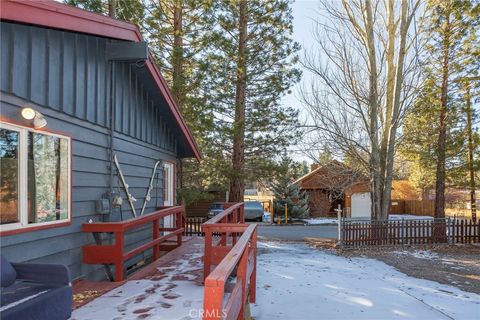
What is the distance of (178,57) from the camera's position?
1459 centimetres

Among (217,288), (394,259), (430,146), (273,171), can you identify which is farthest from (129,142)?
(430,146)

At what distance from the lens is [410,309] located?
19.3 ft

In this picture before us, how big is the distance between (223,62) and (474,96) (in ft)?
33.8

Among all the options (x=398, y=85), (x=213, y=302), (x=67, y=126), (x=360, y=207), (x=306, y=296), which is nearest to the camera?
(x=213, y=302)

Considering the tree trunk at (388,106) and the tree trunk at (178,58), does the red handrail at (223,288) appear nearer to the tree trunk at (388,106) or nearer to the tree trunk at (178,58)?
the tree trunk at (178,58)

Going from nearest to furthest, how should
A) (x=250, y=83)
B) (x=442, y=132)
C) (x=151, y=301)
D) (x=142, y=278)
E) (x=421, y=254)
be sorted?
(x=151, y=301) < (x=142, y=278) < (x=421, y=254) < (x=442, y=132) < (x=250, y=83)

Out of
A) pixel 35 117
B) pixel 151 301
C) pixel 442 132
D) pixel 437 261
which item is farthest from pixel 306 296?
pixel 442 132

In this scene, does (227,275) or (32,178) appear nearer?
(227,275)

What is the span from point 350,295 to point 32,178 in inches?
201

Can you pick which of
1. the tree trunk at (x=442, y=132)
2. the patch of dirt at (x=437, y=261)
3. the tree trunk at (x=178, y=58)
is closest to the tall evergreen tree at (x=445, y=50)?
the tree trunk at (x=442, y=132)

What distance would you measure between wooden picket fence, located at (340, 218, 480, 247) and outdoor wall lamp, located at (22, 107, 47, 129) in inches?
443

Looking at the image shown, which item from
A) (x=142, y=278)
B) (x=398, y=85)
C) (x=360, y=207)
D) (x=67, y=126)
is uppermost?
(x=398, y=85)

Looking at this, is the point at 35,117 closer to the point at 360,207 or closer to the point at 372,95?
the point at 372,95

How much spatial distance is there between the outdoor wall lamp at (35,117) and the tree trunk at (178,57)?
10377mm
